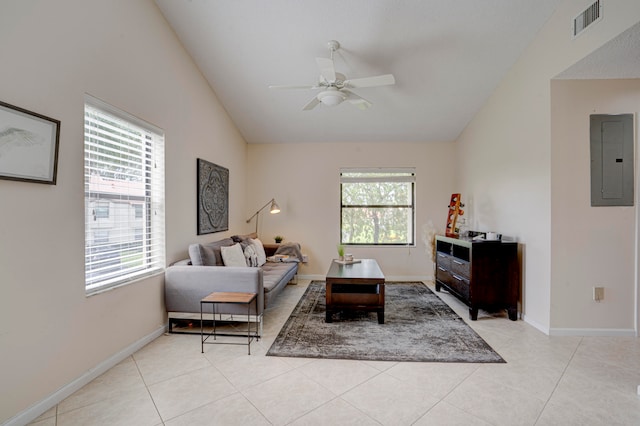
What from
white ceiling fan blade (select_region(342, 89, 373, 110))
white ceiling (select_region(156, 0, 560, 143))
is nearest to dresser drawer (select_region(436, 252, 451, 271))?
white ceiling (select_region(156, 0, 560, 143))

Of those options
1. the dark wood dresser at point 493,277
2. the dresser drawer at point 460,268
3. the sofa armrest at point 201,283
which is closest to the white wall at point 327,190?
the dresser drawer at point 460,268

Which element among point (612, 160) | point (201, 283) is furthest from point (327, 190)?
point (612, 160)

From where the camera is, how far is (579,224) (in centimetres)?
300

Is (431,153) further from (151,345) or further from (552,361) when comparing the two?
(151,345)

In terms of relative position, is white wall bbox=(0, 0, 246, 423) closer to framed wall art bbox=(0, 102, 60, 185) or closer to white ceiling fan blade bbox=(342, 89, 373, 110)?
framed wall art bbox=(0, 102, 60, 185)

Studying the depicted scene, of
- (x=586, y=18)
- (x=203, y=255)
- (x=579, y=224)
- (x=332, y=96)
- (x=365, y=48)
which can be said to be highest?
(x=365, y=48)

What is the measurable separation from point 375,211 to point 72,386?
4.59m

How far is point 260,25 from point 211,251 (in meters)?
2.45

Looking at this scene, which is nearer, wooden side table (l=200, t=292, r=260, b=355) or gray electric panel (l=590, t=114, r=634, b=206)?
wooden side table (l=200, t=292, r=260, b=355)

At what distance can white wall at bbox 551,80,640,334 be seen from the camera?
9.79 ft

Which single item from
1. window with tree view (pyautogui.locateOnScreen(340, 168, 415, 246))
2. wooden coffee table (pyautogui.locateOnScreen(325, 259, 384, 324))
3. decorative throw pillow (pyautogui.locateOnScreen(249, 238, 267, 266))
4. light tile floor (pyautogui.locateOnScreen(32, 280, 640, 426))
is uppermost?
window with tree view (pyautogui.locateOnScreen(340, 168, 415, 246))

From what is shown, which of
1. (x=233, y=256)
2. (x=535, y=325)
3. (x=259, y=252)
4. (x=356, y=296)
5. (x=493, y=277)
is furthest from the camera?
(x=259, y=252)

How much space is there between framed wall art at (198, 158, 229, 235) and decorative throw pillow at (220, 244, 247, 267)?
0.45 metres

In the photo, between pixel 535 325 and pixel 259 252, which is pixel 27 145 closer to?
pixel 259 252
